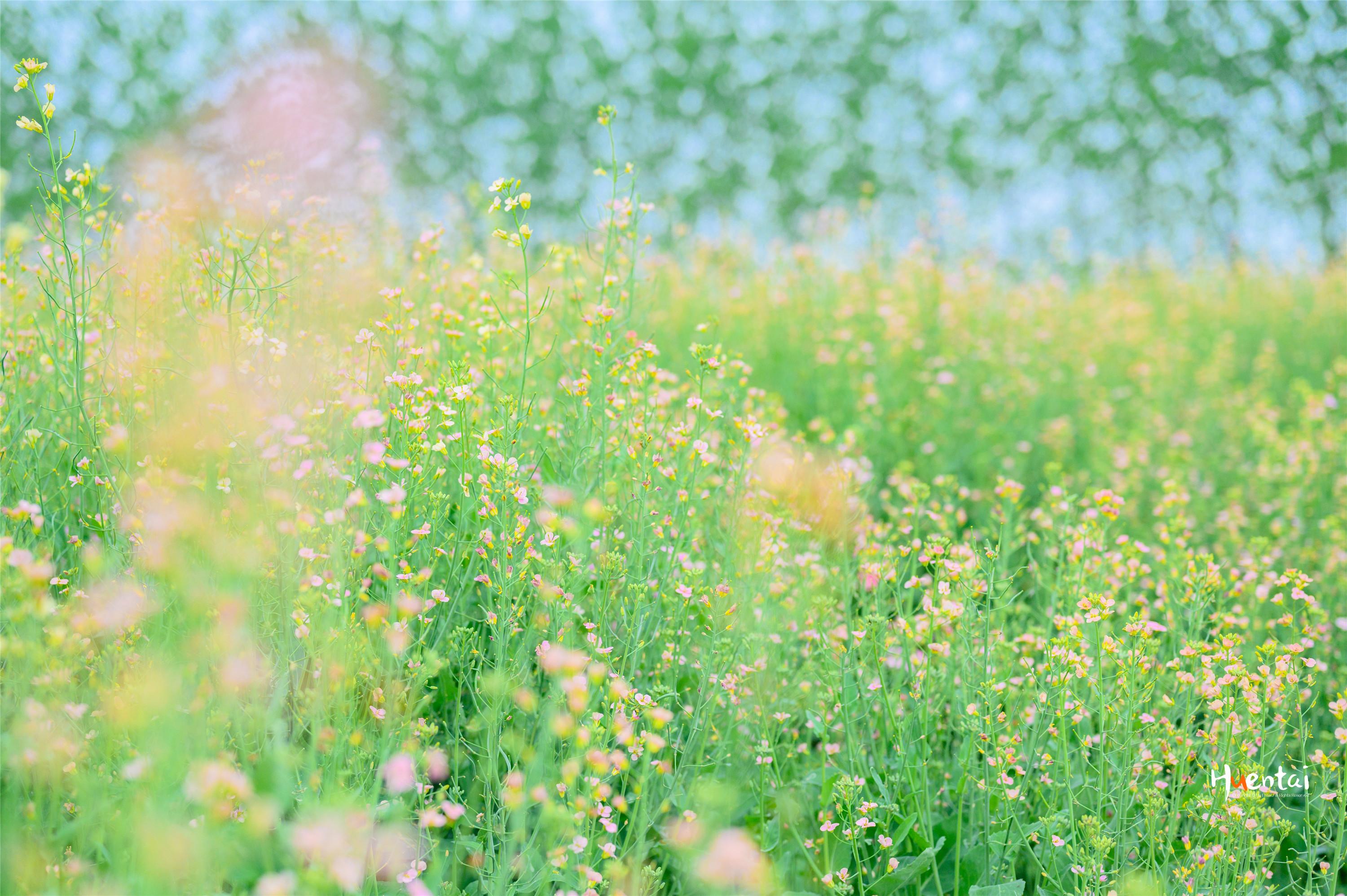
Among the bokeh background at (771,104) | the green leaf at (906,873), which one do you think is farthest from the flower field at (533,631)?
the bokeh background at (771,104)

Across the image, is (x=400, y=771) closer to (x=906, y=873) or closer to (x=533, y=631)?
(x=533, y=631)

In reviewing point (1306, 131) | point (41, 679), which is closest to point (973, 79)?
point (1306, 131)

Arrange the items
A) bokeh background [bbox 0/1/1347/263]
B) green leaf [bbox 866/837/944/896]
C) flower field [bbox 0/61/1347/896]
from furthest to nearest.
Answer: bokeh background [bbox 0/1/1347/263]
green leaf [bbox 866/837/944/896]
flower field [bbox 0/61/1347/896]

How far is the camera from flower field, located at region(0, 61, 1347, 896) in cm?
185

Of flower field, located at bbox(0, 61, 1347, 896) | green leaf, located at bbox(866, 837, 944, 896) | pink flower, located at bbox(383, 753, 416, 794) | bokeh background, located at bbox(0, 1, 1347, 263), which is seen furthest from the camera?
bokeh background, located at bbox(0, 1, 1347, 263)

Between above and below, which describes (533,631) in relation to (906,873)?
above

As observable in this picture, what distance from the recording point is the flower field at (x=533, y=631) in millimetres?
1851

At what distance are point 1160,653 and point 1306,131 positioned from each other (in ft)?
54.7

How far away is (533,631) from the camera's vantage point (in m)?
2.35

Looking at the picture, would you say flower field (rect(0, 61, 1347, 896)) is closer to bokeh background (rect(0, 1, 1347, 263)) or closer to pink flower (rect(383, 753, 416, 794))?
pink flower (rect(383, 753, 416, 794))

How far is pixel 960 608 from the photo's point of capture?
2504mm

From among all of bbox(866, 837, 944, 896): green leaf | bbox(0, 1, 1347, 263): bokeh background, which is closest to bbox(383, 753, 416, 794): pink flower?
bbox(866, 837, 944, 896): green leaf

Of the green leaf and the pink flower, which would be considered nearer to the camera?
the pink flower

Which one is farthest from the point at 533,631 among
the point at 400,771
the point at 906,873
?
the point at 906,873
